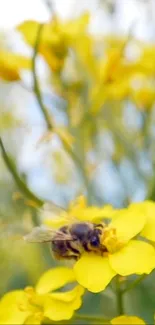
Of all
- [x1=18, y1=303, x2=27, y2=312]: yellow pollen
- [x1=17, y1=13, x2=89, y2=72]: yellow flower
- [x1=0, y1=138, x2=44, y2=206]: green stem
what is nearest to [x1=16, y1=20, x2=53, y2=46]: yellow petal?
[x1=17, y1=13, x2=89, y2=72]: yellow flower

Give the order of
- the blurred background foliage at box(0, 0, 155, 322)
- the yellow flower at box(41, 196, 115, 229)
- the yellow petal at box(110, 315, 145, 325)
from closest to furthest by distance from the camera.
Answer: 1. the yellow petal at box(110, 315, 145, 325)
2. the yellow flower at box(41, 196, 115, 229)
3. the blurred background foliage at box(0, 0, 155, 322)

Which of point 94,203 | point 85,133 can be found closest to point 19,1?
point 85,133

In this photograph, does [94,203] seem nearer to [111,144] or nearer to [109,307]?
[109,307]

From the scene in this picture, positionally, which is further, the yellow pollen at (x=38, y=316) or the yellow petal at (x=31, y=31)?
the yellow petal at (x=31, y=31)

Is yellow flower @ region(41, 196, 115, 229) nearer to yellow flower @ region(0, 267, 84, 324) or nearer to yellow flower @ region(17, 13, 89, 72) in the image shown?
yellow flower @ region(0, 267, 84, 324)

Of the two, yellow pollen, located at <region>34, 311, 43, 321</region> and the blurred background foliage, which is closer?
yellow pollen, located at <region>34, 311, 43, 321</region>

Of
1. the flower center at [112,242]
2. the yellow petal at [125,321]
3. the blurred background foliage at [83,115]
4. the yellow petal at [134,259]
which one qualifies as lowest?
the blurred background foliage at [83,115]

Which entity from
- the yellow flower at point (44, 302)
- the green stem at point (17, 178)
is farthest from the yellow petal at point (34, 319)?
the green stem at point (17, 178)

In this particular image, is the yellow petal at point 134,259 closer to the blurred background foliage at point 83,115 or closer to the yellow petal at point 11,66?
the blurred background foliage at point 83,115
